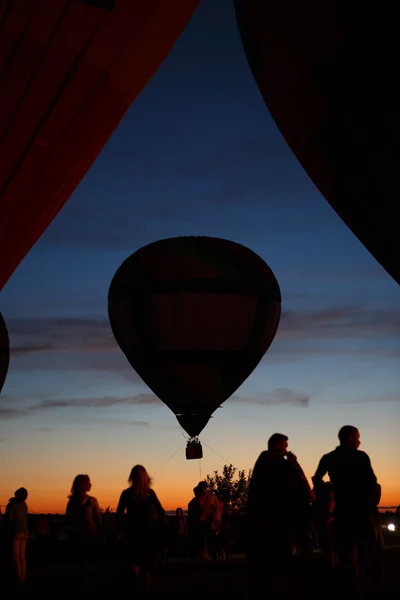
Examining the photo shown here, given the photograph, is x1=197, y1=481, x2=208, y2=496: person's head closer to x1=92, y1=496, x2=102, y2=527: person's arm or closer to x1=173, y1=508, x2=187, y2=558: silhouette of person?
x1=173, y1=508, x2=187, y2=558: silhouette of person

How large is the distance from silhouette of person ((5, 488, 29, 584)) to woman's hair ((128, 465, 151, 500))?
3.17 m

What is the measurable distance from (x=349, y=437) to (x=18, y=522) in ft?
17.7

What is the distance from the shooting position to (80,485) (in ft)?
34.5

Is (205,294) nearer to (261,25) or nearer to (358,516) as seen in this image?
(261,25)

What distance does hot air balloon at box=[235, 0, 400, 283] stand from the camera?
1102cm

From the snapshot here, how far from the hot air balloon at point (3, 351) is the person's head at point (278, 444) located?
66.6ft

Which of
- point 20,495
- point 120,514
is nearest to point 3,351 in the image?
point 20,495

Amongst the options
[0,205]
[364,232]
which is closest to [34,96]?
[0,205]

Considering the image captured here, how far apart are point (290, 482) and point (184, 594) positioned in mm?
3251

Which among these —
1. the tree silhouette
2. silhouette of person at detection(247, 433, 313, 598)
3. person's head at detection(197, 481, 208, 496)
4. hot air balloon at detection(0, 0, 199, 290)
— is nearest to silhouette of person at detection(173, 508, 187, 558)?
person's head at detection(197, 481, 208, 496)

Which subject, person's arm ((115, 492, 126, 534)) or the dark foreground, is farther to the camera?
the dark foreground

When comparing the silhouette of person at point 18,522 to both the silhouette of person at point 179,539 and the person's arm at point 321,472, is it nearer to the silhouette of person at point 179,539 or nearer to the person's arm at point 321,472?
the person's arm at point 321,472

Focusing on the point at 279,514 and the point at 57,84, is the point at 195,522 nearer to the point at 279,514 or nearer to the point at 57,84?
the point at 57,84

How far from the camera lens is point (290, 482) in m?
7.21
